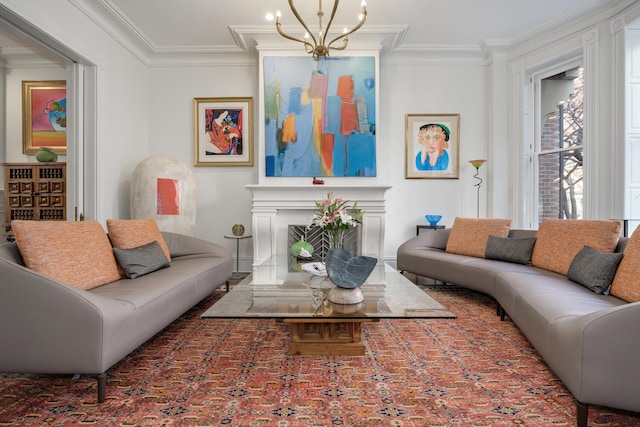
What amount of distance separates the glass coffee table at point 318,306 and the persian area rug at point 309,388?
0.11m

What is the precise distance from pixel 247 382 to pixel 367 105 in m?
3.65

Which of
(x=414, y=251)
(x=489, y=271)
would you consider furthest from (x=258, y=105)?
(x=489, y=271)

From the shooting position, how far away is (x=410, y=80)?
16.3 ft

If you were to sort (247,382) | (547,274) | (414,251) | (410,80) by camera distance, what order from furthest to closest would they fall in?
(410,80), (414,251), (547,274), (247,382)

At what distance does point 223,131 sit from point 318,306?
3.68 meters

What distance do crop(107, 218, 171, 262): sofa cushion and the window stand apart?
176 inches

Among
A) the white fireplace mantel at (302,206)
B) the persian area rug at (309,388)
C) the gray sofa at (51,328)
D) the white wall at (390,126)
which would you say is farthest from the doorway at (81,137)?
the gray sofa at (51,328)

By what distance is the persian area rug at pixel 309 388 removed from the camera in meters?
1.58

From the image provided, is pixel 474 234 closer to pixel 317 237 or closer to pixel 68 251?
pixel 317 237

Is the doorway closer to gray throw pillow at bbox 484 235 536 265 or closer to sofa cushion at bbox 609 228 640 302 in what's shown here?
gray throw pillow at bbox 484 235 536 265

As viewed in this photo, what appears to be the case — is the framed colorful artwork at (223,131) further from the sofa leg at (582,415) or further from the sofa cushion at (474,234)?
the sofa leg at (582,415)

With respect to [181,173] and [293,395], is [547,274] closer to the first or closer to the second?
[293,395]

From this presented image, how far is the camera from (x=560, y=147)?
4.44 meters

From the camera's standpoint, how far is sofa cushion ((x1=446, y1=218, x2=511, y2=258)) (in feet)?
12.3
